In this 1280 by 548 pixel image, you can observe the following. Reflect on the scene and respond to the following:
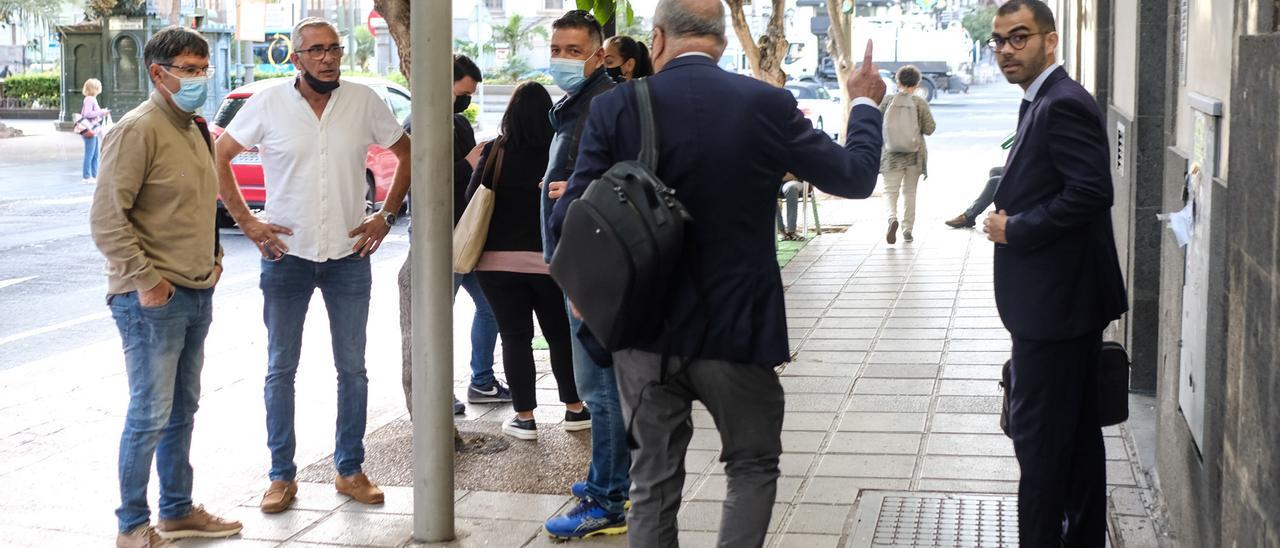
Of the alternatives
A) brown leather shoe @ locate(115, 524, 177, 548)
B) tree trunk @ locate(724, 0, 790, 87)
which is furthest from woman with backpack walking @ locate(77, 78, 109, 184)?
brown leather shoe @ locate(115, 524, 177, 548)

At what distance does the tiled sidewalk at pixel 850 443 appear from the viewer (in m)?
5.54

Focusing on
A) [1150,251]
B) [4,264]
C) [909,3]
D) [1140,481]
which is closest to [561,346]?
[1140,481]

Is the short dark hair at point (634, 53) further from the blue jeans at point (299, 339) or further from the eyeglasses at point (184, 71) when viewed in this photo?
the eyeglasses at point (184, 71)

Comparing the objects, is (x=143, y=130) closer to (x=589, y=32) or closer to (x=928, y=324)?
(x=589, y=32)

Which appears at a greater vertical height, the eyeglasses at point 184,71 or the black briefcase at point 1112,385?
the eyeglasses at point 184,71

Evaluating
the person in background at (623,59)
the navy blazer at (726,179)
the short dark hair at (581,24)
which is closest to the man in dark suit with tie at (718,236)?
the navy blazer at (726,179)

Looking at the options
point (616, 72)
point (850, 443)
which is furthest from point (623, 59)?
point (850, 443)

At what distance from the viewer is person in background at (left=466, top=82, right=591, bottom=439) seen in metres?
6.22

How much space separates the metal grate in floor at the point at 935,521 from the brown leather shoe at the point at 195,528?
230 cm

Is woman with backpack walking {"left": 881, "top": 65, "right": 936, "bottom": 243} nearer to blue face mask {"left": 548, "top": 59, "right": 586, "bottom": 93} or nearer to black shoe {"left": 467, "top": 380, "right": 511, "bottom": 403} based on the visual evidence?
black shoe {"left": 467, "top": 380, "right": 511, "bottom": 403}

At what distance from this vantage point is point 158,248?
17.0ft

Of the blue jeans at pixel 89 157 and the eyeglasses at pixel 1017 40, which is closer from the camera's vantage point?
the eyeglasses at pixel 1017 40

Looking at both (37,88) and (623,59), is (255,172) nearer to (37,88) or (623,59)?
(623,59)

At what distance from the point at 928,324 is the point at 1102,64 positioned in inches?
79.5
